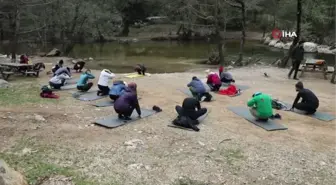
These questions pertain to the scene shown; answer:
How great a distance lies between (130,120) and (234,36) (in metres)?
36.7

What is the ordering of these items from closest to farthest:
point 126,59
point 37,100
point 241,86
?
1. point 37,100
2. point 241,86
3. point 126,59

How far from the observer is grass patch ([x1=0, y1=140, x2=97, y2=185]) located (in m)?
5.69

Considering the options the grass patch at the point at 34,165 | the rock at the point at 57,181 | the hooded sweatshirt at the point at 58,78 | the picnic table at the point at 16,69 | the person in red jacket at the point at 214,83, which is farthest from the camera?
the picnic table at the point at 16,69

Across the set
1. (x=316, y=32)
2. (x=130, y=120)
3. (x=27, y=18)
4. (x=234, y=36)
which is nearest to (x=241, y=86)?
(x=130, y=120)

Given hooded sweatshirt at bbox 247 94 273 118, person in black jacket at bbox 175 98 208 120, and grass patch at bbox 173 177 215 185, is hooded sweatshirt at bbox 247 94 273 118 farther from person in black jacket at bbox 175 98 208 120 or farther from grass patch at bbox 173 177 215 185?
grass patch at bbox 173 177 215 185

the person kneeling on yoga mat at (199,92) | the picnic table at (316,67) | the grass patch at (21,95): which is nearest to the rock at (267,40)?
the picnic table at (316,67)

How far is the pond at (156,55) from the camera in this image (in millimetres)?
23031

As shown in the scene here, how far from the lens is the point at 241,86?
1372 centimetres

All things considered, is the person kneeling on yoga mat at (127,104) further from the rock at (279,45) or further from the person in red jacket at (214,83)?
the rock at (279,45)

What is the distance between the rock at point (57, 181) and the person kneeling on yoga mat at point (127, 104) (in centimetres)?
297

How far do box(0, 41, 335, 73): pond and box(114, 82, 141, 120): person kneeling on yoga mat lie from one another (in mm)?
12364

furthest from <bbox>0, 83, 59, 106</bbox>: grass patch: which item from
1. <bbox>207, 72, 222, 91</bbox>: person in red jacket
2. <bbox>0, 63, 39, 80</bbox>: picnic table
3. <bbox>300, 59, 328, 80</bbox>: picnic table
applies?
<bbox>300, 59, 328, 80</bbox>: picnic table

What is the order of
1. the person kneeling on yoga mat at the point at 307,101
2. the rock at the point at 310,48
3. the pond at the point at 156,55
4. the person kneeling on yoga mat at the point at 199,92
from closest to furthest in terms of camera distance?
the person kneeling on yoga mat at the point at 307,101
the person kneeling on yoga mat at the point at 199,92
the pond at the point at 156,55
the rock at the point at 310,48

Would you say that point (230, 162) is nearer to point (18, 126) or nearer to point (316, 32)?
point (18, 126)
